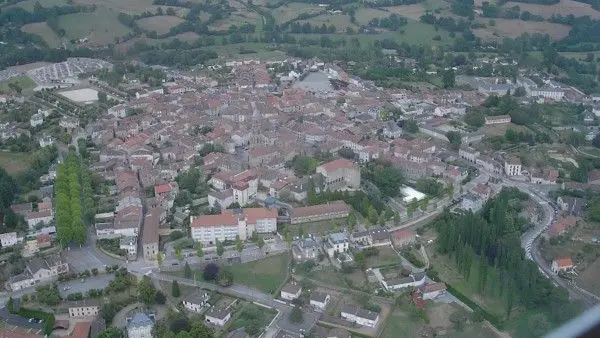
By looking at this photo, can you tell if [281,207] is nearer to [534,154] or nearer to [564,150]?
[534,154]

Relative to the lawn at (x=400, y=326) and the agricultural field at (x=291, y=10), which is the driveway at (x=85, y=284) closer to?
the lawn at (x=400, y=326)

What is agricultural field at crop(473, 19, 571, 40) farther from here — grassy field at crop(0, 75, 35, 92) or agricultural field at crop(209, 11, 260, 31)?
grassy field at crop(0, 75, 35, 92)

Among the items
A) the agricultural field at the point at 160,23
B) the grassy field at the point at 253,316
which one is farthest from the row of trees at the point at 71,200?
the agricultural field at the point at 160,23

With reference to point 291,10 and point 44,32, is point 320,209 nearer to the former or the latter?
point 44,32

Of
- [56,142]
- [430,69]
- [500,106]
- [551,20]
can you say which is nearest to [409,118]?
[500,106]

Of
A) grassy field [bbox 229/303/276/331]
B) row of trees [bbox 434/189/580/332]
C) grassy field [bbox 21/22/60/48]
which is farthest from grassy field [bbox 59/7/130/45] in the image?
grassy field [bbox 229/303/276/331]

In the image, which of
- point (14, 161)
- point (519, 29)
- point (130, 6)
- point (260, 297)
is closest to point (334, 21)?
point (519, 29)
